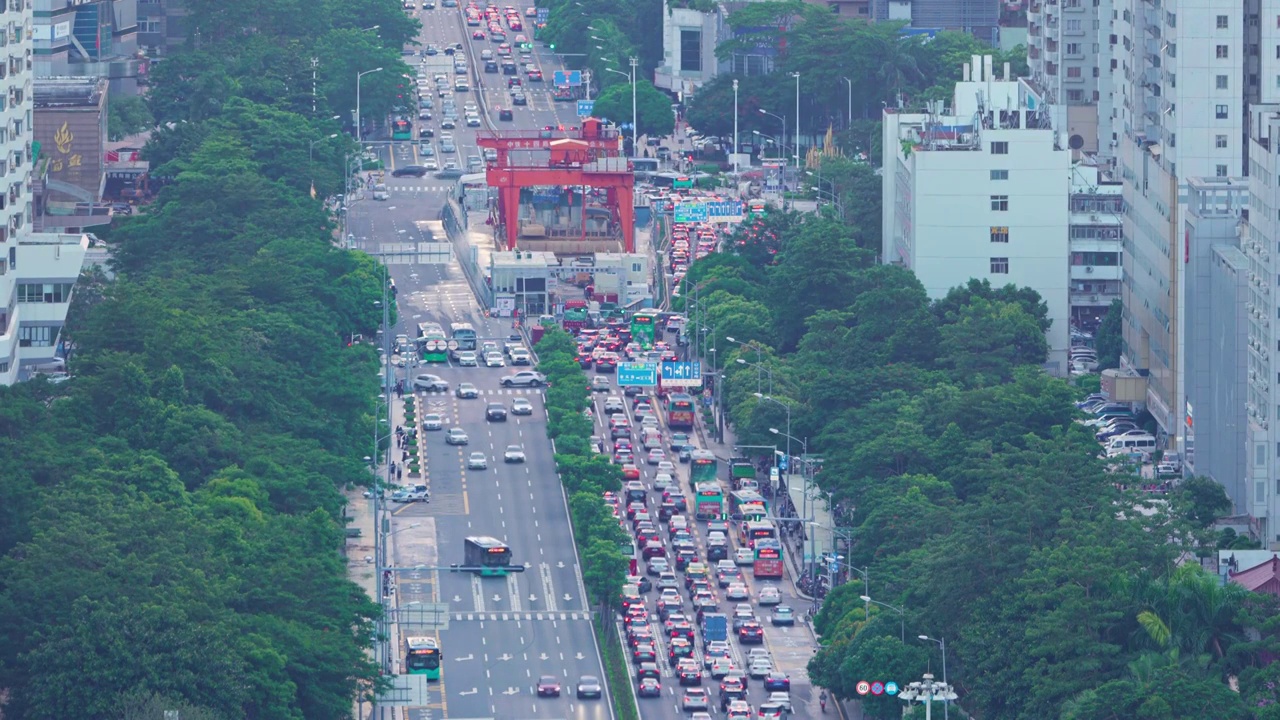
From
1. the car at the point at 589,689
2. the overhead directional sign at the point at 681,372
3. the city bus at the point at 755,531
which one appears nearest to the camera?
the car at the point at 589,689

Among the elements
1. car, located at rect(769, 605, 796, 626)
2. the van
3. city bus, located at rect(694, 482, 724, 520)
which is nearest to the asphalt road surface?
city bus, located at rect(694, 482, 724, 520)

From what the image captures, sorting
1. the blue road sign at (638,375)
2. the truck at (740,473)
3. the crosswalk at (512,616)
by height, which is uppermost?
the blue road sign at (638,375)

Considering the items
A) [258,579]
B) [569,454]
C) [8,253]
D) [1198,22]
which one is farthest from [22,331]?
[1198,22]

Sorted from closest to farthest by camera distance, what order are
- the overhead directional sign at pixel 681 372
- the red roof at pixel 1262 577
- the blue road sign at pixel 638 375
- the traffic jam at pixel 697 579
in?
the red roof at pixel 1262 577, the traffic jam at pixel 697 579, the overhead directional sign at pixel 681 372, the blue road sign at pixel 638 375

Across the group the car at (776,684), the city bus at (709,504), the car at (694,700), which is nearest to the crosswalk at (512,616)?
the car at (694,700)

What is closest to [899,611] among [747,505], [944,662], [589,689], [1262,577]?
[944,662]

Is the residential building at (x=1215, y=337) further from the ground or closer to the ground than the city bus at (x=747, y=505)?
further from the ground

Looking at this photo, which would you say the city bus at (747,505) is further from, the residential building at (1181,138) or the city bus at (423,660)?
the city bus at (423,660)

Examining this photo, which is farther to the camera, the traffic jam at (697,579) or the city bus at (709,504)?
the city bus at (709,504)
